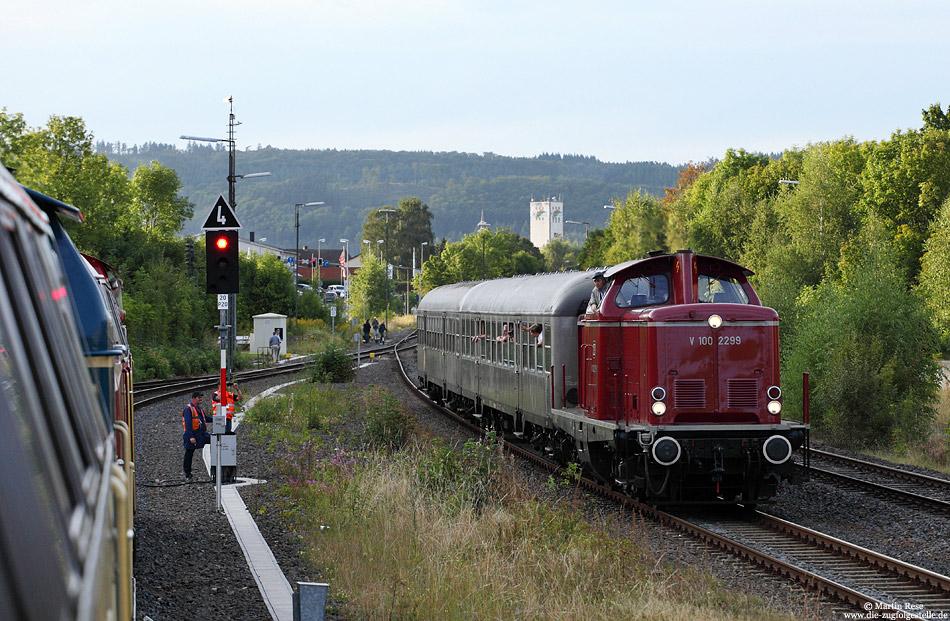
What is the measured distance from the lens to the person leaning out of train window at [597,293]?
14500 millimetres

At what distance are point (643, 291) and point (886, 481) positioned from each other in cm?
589

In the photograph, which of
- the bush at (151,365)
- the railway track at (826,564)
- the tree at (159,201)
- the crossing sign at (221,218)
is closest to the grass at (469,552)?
the railway track at (826,564)

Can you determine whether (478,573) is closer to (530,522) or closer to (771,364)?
(530,522)

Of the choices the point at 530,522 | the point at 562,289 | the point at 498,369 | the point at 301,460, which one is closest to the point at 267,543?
the point at 530,522

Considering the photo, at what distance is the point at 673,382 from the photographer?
13.3 m

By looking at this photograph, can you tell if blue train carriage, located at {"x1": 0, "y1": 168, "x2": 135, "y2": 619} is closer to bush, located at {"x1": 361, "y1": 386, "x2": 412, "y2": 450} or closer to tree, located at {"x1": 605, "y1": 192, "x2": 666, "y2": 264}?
bush, located at {"x1": 361, "y1": 386, "x2": 412, "y2": 450}

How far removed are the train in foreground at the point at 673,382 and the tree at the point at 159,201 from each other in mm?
64249

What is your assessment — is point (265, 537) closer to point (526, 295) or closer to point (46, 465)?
point (526, 295)

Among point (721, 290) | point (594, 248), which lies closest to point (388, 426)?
point (721, 290)

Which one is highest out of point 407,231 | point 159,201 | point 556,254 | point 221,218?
point 407,231

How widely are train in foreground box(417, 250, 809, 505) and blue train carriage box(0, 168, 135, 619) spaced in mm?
10235

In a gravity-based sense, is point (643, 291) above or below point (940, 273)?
below

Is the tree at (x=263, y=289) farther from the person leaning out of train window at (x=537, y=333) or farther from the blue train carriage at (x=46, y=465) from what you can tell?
the blue train carriage at (x=46, y=465)

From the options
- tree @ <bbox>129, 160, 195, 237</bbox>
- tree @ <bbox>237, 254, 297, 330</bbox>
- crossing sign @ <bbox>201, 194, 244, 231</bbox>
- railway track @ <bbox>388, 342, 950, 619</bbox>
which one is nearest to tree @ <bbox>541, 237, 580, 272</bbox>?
tree @ <bbox>129, 160, 195, 237</bbox>
